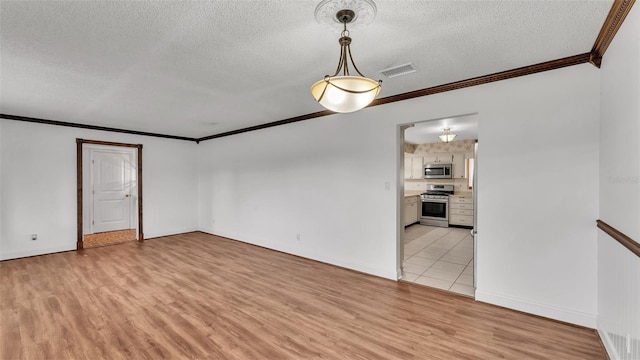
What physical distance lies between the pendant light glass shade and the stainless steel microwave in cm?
674

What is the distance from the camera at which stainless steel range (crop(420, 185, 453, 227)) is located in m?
7.41

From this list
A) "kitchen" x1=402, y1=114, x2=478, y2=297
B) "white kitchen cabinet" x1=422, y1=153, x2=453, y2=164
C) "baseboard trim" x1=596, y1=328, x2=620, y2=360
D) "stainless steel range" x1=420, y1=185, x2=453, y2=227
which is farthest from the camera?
"white kitchen cabinet" x1=422, y1=153, x2=453, y2=164

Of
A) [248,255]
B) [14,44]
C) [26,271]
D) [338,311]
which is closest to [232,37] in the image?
[14,44]

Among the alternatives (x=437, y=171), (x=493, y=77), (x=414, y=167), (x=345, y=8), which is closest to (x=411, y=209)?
(x=437, y=171)

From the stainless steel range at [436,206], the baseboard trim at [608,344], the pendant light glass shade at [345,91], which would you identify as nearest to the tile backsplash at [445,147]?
the stainless steel range at [436,206]

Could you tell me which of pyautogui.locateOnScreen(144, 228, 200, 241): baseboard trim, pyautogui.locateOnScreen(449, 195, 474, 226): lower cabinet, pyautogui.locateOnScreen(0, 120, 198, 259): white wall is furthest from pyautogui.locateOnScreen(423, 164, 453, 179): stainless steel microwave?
pyautogui.locateOnScreen(0, 120, 198, 259): white wall

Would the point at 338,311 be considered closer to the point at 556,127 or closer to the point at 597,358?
the point at 597,358

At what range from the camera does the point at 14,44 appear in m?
2.19

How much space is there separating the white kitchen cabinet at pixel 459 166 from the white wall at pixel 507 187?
492 centimetres

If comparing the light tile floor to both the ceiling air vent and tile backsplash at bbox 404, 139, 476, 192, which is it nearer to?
tile backsplash at bbox 404, 139, 476, 192

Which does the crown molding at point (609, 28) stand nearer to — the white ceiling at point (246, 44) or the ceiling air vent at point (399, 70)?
the white ceiling at point (246, 44)

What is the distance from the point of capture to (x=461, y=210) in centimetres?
719

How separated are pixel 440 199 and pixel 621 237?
5.84m

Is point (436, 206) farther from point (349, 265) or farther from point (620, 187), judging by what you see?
point (620, 187)
